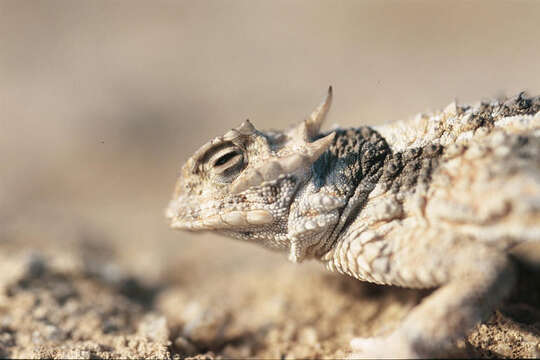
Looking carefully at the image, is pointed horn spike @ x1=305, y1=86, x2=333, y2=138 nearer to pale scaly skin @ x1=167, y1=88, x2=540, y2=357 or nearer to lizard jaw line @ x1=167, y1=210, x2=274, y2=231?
pale scaly skin @ x1=167, y1=88, x2=540, y2=357

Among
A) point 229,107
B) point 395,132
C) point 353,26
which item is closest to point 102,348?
point 395,132

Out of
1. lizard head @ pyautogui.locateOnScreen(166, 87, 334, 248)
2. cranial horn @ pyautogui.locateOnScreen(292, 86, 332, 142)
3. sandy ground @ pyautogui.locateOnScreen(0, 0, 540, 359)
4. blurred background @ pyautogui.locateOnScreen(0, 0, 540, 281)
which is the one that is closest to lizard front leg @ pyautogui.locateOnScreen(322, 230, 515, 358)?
sandy ground @ pyautogui.locateOnScreen(0, 0, 540, 359)

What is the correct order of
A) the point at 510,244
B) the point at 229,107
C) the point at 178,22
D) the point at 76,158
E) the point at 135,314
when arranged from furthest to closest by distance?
the point at 178,22, the point at 229,107, the point at 76,158, the point at 135,314, the point at 510,244

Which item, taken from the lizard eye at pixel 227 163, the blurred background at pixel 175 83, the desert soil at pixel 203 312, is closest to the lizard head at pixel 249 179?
the lizard eye at pixel 227 163

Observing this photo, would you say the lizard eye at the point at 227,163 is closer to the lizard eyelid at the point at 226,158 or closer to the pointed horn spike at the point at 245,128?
the lizard eyelid at the point at 226,158

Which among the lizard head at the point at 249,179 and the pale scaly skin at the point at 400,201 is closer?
the pale scaly skin at the point at 400,201

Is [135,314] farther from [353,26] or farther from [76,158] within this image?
[353,26]
